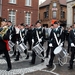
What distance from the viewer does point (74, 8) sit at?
27.0 meters

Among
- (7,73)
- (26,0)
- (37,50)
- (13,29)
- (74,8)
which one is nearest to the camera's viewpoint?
(7,73)

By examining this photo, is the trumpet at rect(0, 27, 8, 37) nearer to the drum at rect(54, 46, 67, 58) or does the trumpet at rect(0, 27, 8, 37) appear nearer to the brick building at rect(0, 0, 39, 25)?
the drum at rect(54, 46, 67, 58)

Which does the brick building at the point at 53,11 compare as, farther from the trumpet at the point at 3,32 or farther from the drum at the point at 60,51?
the trumpet at the point at 3,32

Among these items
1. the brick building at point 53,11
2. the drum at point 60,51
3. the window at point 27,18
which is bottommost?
the drum at point 60,51

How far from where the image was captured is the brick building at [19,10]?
27.2 m

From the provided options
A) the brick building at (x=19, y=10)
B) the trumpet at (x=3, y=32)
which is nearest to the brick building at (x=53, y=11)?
the brick building at (x=19, y=10)

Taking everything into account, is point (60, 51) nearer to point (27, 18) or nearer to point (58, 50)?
point (58, 50)

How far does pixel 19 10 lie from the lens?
28781mm

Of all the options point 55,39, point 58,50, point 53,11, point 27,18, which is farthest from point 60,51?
point 53,11

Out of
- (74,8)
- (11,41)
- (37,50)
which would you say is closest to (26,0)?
(74,8)

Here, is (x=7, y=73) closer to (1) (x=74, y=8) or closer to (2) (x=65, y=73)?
(2) (x=65, y=73)

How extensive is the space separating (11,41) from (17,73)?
3.53 metres

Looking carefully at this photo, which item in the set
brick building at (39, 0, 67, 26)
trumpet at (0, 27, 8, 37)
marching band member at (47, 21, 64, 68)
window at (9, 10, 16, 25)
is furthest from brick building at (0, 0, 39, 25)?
trumpet at (0, 27, 8, 37)

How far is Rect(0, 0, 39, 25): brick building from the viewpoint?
27.2m
